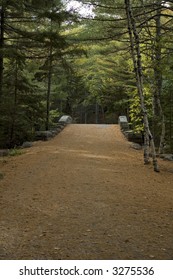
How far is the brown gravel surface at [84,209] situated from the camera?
14.4 feet

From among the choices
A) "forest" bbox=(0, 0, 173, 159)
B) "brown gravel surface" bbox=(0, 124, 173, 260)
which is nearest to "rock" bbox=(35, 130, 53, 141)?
"forest" bbox=(0, 0, 173, 159)

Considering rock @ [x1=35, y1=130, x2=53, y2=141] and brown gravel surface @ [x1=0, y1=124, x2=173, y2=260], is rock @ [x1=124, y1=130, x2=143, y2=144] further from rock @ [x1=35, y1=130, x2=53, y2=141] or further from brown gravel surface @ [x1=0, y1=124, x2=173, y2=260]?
brown gravel surface @ [x1=0, y1=124, x2=173, y2=260]

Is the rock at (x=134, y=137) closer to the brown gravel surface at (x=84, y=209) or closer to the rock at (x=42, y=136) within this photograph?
the rock at (x=42, y=136)

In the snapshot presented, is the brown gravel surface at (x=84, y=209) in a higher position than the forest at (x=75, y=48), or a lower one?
lower

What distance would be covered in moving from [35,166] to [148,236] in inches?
221

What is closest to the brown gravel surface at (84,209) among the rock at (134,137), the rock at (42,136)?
the rock at (42,136)

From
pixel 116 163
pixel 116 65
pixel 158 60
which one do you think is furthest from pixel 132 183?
pixel 116 65

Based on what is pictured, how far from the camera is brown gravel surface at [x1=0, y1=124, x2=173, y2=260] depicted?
438cm

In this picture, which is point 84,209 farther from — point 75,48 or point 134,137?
point 134,137

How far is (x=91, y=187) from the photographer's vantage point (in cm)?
766

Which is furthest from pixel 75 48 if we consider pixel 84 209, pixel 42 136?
pixel 84 209

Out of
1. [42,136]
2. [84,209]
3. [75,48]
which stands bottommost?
[84,209]

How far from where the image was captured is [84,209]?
6098 millimetres

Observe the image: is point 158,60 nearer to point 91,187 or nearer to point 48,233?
point 91,187
